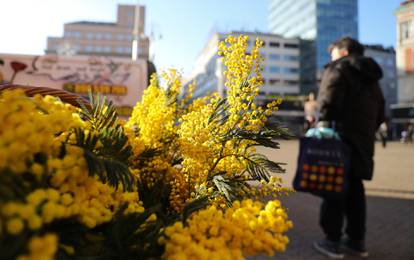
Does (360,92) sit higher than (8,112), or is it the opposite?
(360,92)

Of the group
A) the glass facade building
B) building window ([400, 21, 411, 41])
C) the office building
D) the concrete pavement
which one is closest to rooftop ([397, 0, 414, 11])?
building window ([400, 21, 411, 41])

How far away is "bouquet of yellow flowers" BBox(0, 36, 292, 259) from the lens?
0.33 meters

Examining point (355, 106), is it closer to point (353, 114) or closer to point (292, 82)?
point (353, 114)

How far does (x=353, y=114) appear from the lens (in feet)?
8.67

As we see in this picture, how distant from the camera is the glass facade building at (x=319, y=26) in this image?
196 feet

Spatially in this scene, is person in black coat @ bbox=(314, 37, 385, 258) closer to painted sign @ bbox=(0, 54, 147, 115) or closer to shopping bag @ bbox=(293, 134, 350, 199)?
shopping bag @ bbox=(293, 134, 350, 199)

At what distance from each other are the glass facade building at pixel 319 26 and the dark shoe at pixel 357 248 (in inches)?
2292

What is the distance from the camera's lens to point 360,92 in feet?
8.70

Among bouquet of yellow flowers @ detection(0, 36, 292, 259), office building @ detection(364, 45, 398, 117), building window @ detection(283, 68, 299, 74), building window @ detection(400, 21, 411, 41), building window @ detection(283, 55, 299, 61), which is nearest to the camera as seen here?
bouquet of yellow flowers @ detection(0, 36, 292, 259)

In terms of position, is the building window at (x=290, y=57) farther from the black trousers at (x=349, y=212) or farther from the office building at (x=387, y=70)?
the black trousers at (x=349, y=212)

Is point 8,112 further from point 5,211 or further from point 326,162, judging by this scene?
point 326,162

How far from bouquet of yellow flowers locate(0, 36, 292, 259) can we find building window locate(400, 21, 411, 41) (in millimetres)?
44587

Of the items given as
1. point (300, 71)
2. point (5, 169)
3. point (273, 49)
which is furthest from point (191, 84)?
point (300, 71)

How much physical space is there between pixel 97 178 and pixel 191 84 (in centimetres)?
63
